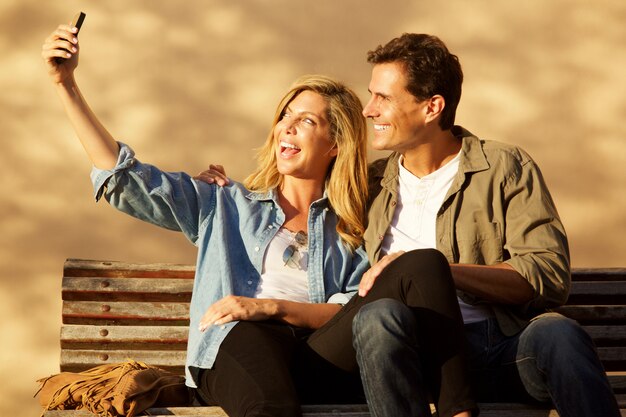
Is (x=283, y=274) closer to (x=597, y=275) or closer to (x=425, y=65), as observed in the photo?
(x=425, y=65)

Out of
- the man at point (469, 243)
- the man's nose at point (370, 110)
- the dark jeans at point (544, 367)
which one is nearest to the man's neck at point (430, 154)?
the man at point (469, 243)

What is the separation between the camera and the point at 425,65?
13.3 feet

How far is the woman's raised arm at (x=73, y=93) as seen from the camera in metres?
3.66

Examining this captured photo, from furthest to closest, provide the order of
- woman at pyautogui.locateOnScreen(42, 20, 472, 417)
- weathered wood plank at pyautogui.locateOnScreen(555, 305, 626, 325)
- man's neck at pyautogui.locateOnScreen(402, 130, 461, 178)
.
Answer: weathered wood plank at pyautogui.locateOnScreen(555, 305, 626, 325)
man's neck at pyautogui.locateOnScreen(402, 130, 461, 178)
woman at pyautogui.locateOnScreen(42, 20, 472, 417)

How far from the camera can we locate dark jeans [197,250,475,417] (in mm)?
3406

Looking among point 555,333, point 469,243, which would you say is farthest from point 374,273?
point 555,333

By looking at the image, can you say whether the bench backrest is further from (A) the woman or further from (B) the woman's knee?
(B) the woman's knee

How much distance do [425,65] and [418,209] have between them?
0.45m

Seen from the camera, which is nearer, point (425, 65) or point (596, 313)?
point (425, 65)

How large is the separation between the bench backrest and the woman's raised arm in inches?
24.6

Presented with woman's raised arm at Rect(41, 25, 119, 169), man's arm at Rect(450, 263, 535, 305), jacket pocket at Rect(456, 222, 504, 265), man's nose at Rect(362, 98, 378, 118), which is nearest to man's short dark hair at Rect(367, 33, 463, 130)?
man's nose at Rect(362, 98, 378, 118)

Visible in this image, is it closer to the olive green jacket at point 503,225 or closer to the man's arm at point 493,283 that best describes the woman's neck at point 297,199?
the olive green jacket at point 503,225

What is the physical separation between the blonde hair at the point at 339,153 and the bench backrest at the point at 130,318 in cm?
44

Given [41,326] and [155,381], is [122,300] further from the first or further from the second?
[41,326]
